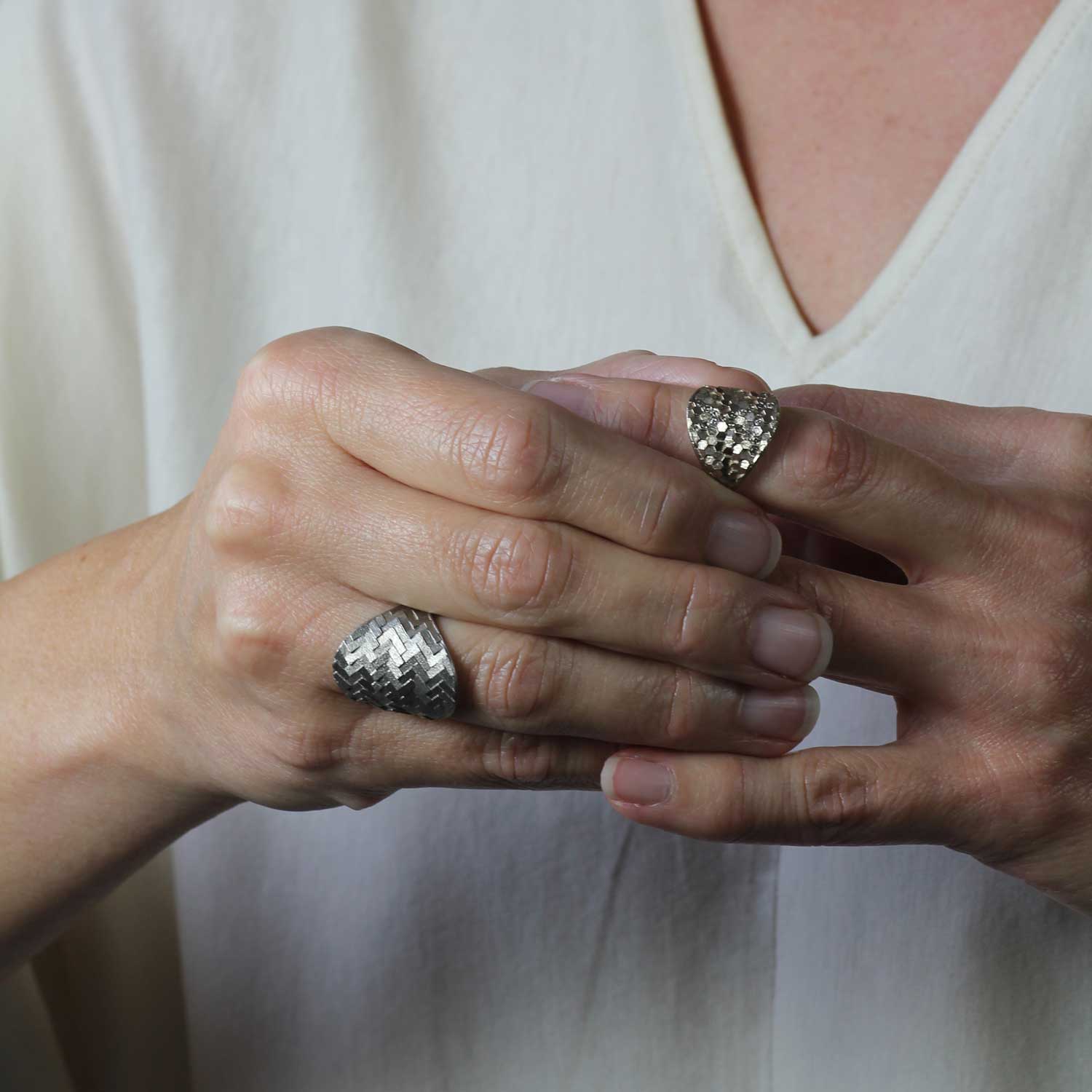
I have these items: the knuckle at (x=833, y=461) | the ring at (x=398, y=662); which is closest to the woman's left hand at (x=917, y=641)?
the knuckle at (x=833, y=461)

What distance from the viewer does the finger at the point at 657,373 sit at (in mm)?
649

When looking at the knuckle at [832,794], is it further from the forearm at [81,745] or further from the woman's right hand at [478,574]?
the forearm at [81,745]

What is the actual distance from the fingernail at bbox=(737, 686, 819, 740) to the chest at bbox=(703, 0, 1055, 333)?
40cm

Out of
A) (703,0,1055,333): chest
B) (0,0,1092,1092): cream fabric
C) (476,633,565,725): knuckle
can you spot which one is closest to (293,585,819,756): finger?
(476,633,565,725): knuckle

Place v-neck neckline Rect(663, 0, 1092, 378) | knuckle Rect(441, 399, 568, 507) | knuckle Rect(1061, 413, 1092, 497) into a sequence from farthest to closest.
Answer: v-neck neckline Rect(663, 0, 1092, 378)
knuckle Rect(1061, 413, 1092, 497)
knuckle Rect(441, 399, 568, 507)

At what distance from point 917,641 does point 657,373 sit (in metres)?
0.22

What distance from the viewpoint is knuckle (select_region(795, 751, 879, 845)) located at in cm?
66

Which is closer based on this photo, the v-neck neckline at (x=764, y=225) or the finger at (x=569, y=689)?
the finger at (x=569, y=689)

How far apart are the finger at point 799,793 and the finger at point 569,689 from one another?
18 millimetres

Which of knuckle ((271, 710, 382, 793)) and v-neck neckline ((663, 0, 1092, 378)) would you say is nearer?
knuckle ((271, 710, 382, 793))

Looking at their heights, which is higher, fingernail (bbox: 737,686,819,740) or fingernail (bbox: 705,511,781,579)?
fingernail (bbox: 705,511,781,579)

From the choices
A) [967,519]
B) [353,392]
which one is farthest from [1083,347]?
[353,392]

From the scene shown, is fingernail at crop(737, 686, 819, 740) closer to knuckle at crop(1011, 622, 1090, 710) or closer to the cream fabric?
knuckle at crop(1011, 622, 1090, 710)

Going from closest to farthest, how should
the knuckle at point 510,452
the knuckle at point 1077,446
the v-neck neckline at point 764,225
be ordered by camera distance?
1. the knuckle at point 510,452
2. the knuckle at point 1077,446
3. the v-neck neckline at point 764,225
